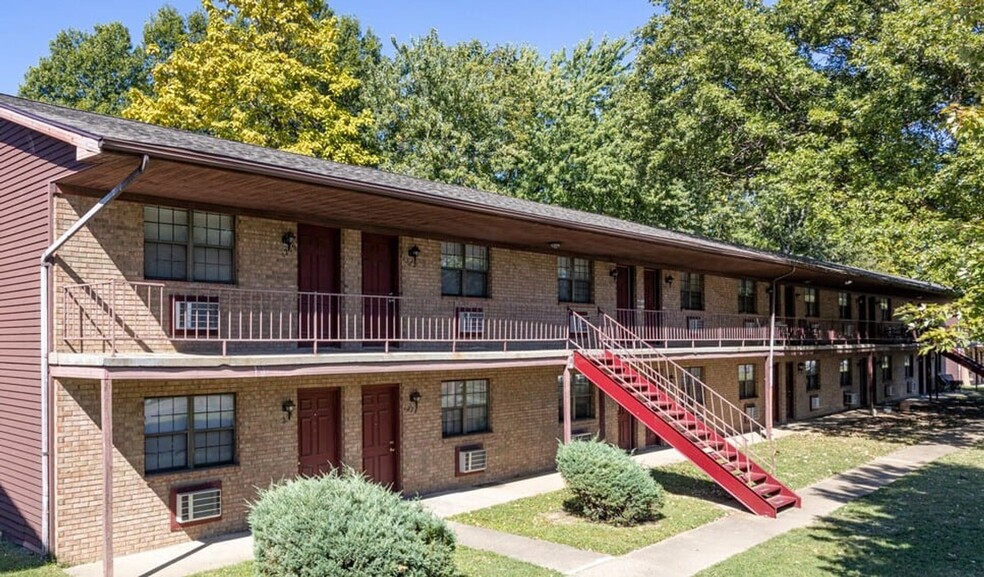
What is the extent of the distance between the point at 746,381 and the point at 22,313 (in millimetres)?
20765

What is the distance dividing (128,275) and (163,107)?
685 inches

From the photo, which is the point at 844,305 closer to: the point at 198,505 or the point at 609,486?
the point at 609,486

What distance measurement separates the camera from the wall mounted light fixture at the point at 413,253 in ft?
47.4

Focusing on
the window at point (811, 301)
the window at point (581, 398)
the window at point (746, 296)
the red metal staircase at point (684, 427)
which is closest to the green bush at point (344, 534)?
the red metal staircase at point (684, 427)

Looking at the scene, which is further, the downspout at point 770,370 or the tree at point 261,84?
the tree at point 261,84

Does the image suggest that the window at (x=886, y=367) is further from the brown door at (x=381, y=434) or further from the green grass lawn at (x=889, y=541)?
the brown door at (x=381, y=434)

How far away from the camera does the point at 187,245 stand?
11.3 meters

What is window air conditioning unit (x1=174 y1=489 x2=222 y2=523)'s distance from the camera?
35.6 ft

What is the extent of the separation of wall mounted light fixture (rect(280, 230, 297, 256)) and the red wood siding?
3.50 metres

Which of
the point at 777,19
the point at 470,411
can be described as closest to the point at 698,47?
the point at 777,19

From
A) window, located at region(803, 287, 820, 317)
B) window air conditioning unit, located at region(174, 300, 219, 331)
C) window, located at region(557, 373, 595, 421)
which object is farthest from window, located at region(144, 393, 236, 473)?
window, located at region(803, 287, 820, 317)

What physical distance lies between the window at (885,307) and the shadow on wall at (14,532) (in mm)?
36053

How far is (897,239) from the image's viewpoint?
19.6m

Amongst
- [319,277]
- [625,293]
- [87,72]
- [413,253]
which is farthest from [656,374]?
[87,72]
